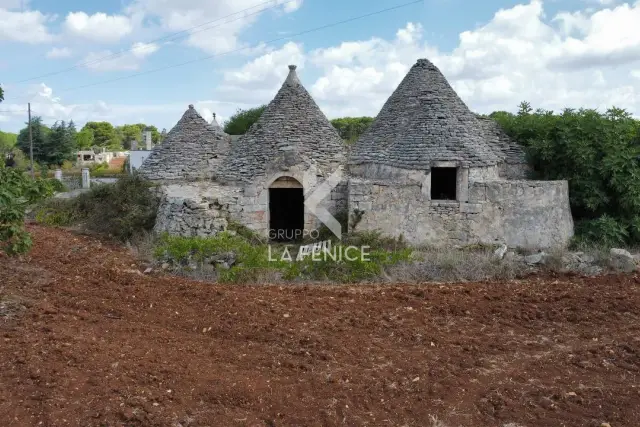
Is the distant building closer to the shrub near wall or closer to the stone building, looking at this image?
the stone building

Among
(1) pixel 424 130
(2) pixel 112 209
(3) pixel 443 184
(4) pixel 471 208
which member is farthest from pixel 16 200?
(3) pixel 443 184

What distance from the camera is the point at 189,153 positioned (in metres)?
13.1

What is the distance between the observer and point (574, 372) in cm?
494

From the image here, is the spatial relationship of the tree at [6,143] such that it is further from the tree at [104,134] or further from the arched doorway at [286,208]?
the arched doorway at [286,208]

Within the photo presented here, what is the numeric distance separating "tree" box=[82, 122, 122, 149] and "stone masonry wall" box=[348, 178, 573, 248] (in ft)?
194

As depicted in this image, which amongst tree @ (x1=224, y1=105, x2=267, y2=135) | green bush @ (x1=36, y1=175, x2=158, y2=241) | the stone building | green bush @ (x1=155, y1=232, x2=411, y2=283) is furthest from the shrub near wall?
tree @ (x1=224, y1=105, x2=267, y2=135)

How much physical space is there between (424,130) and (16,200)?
8485 millimetres

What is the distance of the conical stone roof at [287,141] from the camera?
11.4 meters

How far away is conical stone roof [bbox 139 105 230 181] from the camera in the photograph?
12.8 meters

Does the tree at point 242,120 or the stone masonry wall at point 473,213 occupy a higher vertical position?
the tree at point 242,120

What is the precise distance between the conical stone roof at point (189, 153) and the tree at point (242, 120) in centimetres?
1389

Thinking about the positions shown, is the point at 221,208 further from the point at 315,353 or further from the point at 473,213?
the point at 315,353

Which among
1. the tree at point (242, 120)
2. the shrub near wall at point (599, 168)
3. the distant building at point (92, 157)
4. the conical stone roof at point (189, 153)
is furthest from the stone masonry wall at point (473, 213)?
the distant building at point (92, 157)

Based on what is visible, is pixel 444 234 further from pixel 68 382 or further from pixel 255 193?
pixel 68 382
